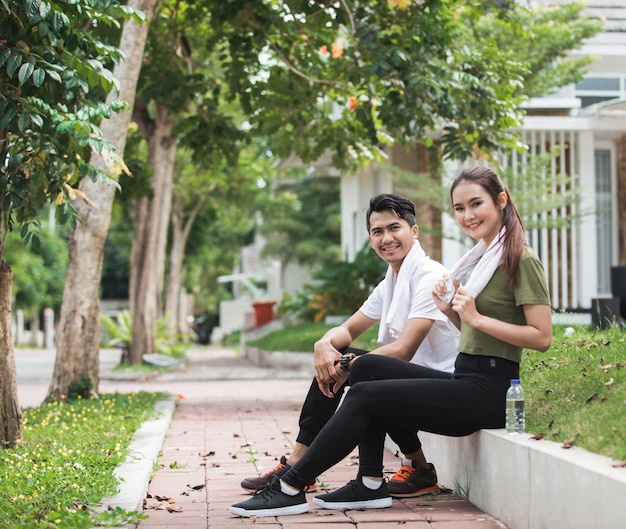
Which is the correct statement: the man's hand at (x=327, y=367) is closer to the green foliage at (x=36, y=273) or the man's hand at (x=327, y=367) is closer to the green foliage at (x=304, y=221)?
the green foliage at (x=304, y=221)

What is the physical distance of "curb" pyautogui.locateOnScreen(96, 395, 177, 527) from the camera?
16.1 ft

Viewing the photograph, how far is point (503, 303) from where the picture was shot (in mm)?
4859

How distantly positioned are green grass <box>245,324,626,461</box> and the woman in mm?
357

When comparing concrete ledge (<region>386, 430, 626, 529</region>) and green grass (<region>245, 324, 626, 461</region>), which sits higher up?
green grass (<region>245, 324, 626, 461</region>)

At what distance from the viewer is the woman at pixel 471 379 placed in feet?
15.6

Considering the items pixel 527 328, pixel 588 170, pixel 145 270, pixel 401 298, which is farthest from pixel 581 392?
pixel 145 270

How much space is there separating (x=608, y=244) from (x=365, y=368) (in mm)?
15001

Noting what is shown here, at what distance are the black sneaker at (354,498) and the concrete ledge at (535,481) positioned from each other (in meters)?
0.52

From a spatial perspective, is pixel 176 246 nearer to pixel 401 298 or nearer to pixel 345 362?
pixel 401 298

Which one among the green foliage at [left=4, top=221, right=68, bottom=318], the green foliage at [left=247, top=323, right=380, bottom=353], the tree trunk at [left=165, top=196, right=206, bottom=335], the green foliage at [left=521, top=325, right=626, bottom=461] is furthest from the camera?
the green foliage at [left=4, top=221, right=68, bottom=318]

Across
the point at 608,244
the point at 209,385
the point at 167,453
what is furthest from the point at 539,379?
the point at 608,244

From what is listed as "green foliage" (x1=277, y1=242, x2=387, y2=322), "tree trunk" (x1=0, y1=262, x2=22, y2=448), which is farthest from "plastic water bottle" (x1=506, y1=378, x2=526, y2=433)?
"green foliage" (x1=277, y1=242, x2=387, y2=322)

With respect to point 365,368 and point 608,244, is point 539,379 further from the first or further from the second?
point 608,244

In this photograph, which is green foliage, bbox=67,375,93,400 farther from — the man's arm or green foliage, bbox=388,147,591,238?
green foliage, bbox=388,147,591,238
